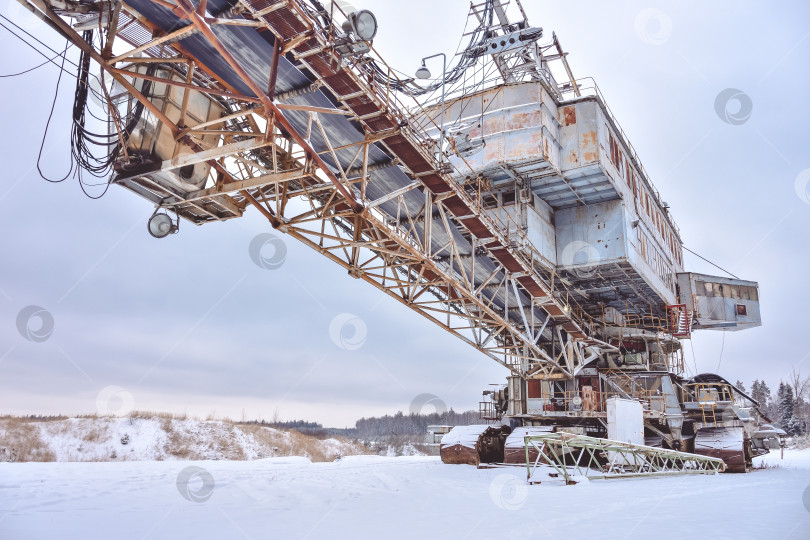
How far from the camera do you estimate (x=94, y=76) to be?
8492mm

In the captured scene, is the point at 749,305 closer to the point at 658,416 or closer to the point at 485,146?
Answer: the point at 658,416

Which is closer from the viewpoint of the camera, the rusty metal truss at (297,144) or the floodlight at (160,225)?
the rusty metal truss at (297,144)

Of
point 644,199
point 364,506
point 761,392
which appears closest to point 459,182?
point 644,199

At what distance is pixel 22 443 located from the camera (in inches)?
927

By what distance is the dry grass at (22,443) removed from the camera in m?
22.0

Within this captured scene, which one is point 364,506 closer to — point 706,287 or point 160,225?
point 160,225

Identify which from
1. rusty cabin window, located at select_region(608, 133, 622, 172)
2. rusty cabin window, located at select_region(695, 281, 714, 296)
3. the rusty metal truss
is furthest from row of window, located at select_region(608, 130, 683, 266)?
the rusty metal truss

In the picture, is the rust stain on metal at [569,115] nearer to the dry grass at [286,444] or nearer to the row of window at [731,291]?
the row of window at [731,291]

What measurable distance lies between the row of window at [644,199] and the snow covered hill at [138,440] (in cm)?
1798

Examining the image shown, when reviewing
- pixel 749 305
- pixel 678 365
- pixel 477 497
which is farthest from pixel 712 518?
pixel 749 305

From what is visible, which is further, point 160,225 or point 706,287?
point 706,287

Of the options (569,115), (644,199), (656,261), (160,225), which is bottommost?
(160,225)

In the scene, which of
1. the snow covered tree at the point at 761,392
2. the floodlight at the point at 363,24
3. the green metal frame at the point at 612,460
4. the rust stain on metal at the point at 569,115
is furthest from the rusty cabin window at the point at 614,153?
the snow covered tree at the point at 761,392

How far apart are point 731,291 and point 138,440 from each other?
100 ft
